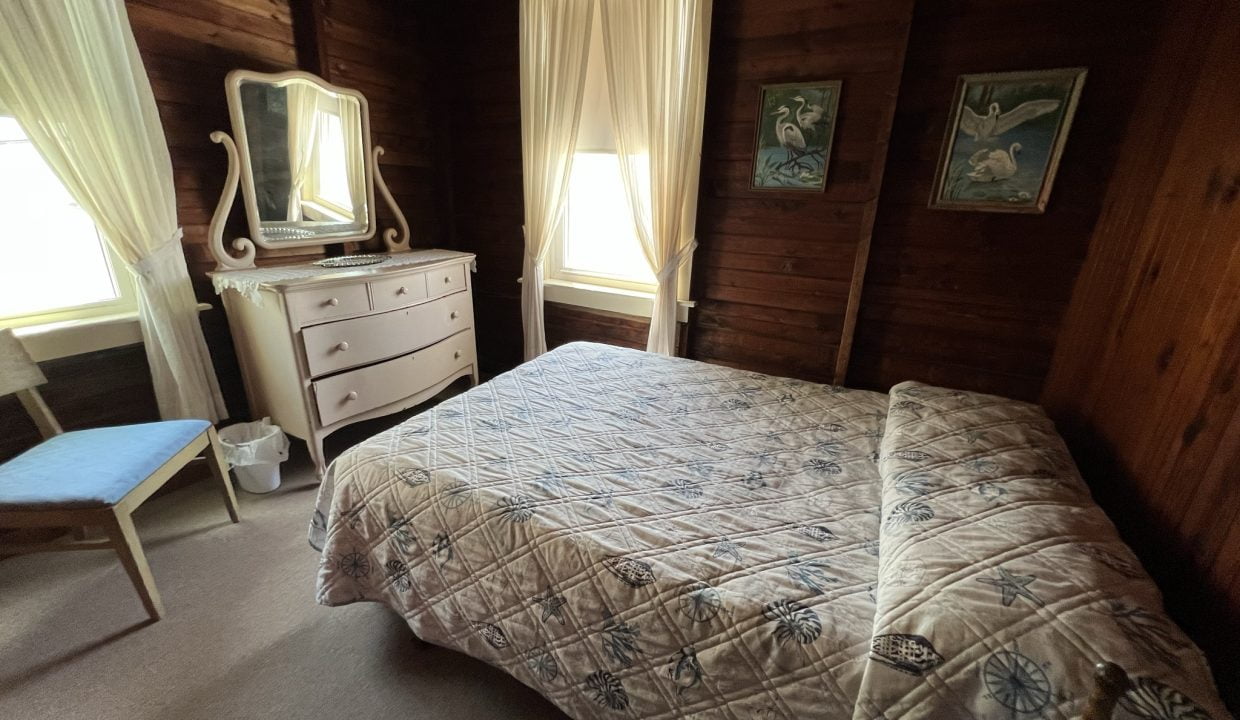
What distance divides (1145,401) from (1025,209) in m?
1.12

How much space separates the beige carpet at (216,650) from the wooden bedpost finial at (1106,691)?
3.69 feet

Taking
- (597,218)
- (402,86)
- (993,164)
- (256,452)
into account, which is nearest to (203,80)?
(402,86)

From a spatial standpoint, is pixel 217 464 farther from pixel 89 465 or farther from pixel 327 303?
pixel 327 303

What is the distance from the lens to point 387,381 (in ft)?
7.85

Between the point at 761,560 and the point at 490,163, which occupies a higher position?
the point at 490,163

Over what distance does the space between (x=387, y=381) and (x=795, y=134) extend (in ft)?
7.50

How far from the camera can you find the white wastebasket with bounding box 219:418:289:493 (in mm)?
2076

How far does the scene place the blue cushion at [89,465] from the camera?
1.36 meters

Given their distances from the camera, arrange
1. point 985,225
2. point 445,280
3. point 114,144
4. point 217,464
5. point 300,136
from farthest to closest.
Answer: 1. point 445,280
2. point 300,136
3. point 985,225
4. point 217,464
5. point 114,144

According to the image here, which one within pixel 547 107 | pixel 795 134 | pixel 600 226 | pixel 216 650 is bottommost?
pixel 216 650

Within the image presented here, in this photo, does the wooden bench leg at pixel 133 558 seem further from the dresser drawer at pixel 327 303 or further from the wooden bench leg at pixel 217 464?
the dresser drawer at pixel 327 303

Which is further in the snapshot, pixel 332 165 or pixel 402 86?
pixel 402 86

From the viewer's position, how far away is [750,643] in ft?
2.87

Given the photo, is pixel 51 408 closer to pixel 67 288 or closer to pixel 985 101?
pixel 67 288
